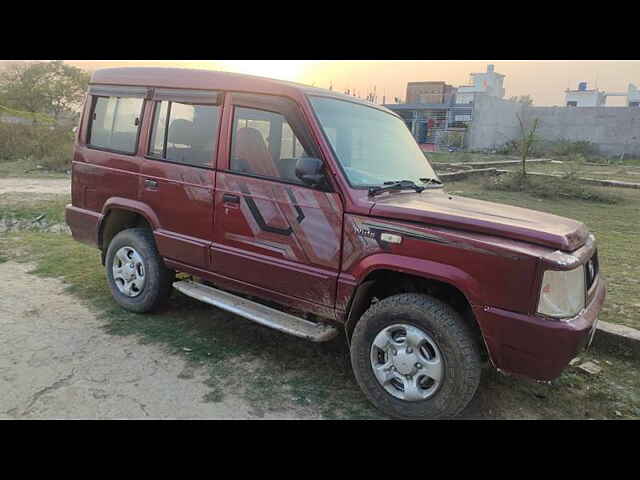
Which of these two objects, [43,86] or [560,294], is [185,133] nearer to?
[560,294]

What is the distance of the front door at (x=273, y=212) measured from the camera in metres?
3.51

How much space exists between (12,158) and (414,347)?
18.9 meters

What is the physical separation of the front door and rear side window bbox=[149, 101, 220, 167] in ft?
0.75

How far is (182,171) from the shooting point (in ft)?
13.9

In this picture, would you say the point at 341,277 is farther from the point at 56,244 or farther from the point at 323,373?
the point at 56,244

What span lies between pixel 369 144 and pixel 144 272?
93.8 inches

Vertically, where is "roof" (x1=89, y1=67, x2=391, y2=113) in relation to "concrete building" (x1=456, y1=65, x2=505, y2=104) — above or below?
below

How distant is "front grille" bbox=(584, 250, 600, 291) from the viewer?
3.24 meters

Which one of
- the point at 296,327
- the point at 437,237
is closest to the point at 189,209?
the point at 296,327

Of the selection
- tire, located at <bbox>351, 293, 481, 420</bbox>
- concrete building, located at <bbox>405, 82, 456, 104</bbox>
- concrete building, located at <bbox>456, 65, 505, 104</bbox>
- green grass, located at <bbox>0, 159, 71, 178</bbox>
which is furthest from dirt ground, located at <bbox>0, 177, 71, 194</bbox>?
concrete building, located at <bbox>456, 65, 505, 104</bbox>

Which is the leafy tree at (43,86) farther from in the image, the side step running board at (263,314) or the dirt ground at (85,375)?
the side step running board at (263,314)

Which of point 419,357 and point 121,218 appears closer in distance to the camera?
point 419,357

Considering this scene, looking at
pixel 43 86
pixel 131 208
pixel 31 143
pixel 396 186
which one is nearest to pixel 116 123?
pixel 131 208

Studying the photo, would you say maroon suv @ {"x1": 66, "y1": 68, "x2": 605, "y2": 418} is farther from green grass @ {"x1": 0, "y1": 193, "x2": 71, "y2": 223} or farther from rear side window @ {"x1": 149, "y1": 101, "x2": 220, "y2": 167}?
green grass @ {"x1": 0, "y1": 193, "x2": 71, "y2": 223}
